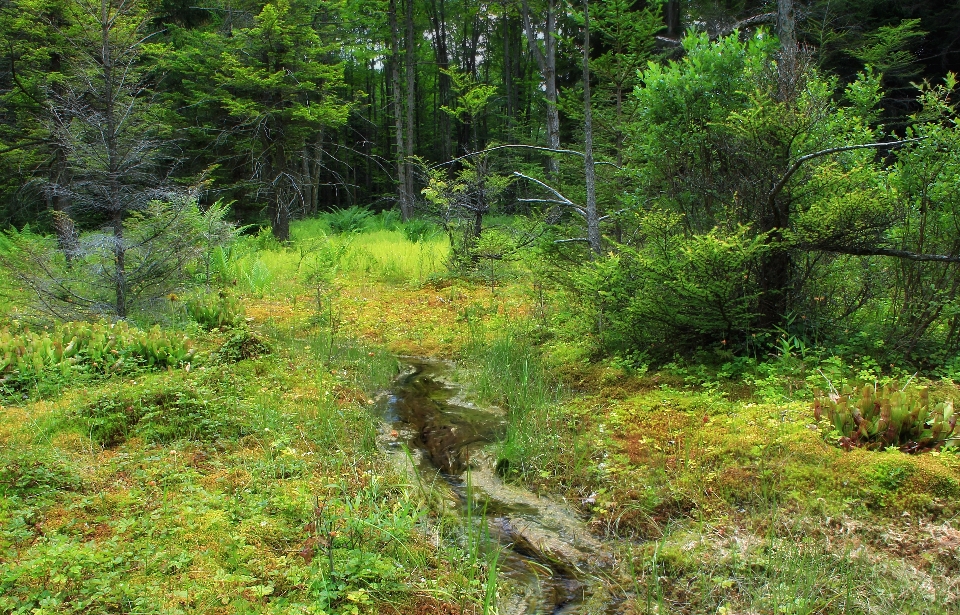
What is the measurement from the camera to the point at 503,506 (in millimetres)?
3873

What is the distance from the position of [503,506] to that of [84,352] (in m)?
4.46

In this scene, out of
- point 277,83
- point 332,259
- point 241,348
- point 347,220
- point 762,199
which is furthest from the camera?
point 347,220

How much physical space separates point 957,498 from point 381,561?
300 cm

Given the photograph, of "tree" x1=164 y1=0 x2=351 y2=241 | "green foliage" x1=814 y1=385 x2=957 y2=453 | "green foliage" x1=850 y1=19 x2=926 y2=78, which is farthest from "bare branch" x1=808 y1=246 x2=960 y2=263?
"tree" x1=164 y1=0 x2=351 y2=241

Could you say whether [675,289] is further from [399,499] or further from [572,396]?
[399,499]

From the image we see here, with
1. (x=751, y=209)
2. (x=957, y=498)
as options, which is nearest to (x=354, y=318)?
(x=751, y=209)

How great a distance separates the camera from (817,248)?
4.76 meters

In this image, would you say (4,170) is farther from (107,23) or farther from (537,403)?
(537,403)

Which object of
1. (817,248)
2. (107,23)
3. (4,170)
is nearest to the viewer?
(817,248)

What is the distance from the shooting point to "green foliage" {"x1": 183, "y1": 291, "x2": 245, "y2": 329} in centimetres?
733

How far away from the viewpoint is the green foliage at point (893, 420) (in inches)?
139

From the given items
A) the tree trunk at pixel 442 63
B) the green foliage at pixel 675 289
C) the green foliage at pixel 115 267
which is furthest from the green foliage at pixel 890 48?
the tree trunk at pixel 442 63

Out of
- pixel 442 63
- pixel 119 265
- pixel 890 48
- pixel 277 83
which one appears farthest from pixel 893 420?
pixel 442 63

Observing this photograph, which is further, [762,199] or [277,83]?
[277,83]
